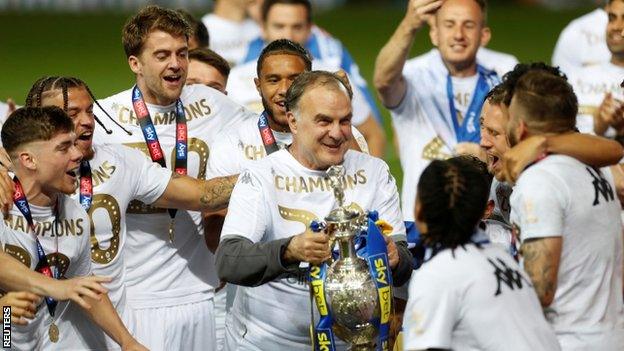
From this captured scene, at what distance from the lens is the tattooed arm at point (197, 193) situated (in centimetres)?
722

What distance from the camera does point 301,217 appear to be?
6551 mm

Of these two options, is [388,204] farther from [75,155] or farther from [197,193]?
[75,155]

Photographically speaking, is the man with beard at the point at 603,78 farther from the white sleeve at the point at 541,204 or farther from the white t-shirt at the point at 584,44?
the white sleeve at the point at 541,204

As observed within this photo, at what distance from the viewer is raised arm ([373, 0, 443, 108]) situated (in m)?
8.70

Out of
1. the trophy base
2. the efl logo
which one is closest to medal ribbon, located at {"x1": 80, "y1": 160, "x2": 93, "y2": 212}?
the efl logo

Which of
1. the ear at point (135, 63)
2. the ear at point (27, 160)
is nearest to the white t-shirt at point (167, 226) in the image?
the ear at point (135, 63)

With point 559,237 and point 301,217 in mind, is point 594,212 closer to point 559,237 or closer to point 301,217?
point 559,237

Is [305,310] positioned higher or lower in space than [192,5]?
lower

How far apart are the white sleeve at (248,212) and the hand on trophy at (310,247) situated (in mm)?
359

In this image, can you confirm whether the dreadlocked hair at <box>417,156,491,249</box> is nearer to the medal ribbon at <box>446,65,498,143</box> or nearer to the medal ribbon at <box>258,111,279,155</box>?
the medal ribbon at <box>258,111,279,155</box>

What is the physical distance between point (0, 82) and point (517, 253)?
18.5 m

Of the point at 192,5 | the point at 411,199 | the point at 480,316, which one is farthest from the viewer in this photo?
the point at 192,5

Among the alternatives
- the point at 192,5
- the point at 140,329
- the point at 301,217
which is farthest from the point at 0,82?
the point at 301,217

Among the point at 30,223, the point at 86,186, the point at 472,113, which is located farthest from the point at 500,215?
the point at 472,113
